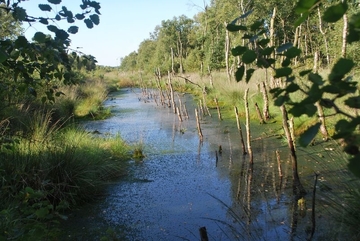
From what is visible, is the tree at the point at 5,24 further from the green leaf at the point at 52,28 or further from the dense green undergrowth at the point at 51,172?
the dense green undergrowth at the point at 51,172

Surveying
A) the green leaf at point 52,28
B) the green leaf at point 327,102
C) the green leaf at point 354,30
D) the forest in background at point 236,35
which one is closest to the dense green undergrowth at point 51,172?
the green leaf at point 52,28

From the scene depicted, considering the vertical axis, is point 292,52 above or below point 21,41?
below

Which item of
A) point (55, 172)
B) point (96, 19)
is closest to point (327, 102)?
point (96, 19)

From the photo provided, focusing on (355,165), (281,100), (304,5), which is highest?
(304,5)

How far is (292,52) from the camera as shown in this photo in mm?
933

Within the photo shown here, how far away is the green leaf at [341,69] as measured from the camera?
775mm

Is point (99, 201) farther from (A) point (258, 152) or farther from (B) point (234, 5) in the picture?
(B) point (234, 5)

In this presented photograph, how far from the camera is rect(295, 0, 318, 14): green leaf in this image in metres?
0.80

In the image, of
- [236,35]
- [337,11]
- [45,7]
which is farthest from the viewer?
[236,35]

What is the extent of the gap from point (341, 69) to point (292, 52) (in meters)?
0.18

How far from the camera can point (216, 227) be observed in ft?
11.1

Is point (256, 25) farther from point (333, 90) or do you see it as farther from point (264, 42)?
point (333, 90)

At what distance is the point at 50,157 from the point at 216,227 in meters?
2.07

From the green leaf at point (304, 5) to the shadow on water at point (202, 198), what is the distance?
67.3 inches
